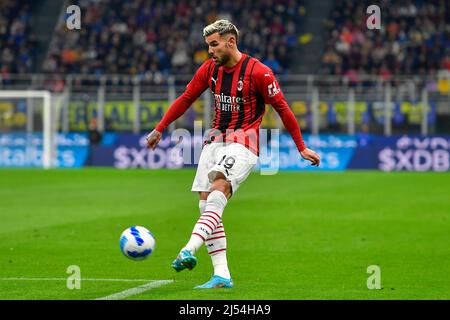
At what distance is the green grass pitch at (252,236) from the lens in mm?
9211

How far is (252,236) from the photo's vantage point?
14.4 metres

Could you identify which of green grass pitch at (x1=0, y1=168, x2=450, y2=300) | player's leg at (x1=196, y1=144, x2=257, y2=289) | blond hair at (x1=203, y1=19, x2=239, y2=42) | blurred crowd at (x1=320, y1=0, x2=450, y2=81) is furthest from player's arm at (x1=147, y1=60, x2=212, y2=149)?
blurred crowd at (x1=320, y1=0, x2=450, y2=81)

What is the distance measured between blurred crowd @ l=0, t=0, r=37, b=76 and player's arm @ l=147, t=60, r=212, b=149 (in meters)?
31.6

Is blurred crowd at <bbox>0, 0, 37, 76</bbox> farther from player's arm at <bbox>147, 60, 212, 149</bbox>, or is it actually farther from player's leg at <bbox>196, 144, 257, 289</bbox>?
player's leg at <bbox>196, 144, 257, 289</bbox>

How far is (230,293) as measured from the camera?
28.2ft

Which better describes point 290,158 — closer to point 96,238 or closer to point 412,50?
point 412,50

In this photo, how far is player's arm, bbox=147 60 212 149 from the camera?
370 inches

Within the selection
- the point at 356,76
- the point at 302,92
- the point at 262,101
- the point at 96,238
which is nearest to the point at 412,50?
the point at 356,76

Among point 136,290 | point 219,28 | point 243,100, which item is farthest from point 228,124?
point 136,290

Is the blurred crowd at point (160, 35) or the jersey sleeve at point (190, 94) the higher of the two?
the blurred crowd at point (160, 35)

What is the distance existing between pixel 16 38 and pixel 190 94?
3511cm

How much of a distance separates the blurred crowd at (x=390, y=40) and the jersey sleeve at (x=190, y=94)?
2649cm

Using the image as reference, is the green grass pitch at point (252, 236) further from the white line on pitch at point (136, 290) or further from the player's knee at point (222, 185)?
the player's knee at point (222, 185)

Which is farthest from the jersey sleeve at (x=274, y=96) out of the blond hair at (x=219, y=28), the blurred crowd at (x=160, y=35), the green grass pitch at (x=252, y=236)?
the blurred crowd at (x=160, y=35)
